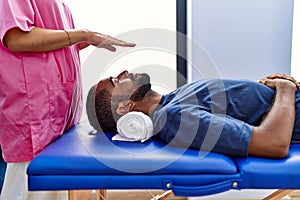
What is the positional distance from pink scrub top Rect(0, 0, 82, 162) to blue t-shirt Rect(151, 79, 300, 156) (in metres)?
0.41

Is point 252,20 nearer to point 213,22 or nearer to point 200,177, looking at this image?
point 213,22

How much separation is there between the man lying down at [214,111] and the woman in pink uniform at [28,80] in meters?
0.19

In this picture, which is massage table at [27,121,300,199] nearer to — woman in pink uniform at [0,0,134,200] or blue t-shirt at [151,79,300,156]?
blue t-shirt at [151,79,300,156]

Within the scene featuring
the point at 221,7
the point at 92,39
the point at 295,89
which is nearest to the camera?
the point at 92,39

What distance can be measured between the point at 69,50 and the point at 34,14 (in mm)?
221

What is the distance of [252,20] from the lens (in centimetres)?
188

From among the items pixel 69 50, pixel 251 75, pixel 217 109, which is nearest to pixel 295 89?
pixel 217 109

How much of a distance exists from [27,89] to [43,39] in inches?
7.4

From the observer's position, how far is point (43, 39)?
3.73ft

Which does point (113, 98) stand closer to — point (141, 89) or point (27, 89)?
point (141, 89)

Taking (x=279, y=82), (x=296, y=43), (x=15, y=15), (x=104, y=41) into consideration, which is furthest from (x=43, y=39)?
(x=296, y=43)

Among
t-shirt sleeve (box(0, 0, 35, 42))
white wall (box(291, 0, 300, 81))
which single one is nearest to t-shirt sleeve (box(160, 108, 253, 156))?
t-shirt sleeve (box(0, 0, 35, 42))

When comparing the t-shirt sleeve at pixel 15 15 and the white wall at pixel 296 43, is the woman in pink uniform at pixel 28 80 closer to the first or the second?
the t-shirt sleeve at pixel 15 15

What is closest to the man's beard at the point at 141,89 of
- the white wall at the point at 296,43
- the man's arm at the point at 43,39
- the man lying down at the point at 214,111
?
the man lying down at the point at 214,111
